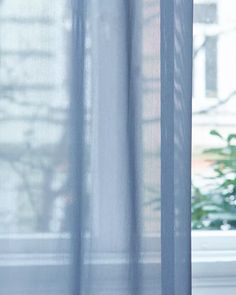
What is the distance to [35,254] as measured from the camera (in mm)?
1237

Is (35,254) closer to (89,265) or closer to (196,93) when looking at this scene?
(89,265)

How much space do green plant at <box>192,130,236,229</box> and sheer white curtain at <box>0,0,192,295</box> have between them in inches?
14.4

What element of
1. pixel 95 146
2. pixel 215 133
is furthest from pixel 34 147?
pixel 215 133

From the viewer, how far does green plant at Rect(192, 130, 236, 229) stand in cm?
159

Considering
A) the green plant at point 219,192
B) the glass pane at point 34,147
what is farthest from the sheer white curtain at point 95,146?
the green plant at point 219,192

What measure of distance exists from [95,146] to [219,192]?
1.58 ft

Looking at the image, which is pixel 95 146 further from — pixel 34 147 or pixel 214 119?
pixel 214 119

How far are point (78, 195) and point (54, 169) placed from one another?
0.23 feet

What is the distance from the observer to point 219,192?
1596 millimetres

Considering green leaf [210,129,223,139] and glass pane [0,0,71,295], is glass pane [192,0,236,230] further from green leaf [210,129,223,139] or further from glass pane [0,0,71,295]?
glass pane [0,0,71,295]

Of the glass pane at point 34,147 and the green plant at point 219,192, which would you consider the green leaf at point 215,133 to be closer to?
the green plant at point 219,192

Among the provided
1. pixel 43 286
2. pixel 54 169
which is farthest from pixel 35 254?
pixel 54 169

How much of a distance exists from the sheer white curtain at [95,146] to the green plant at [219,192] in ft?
1.20

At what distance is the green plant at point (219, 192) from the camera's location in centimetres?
159
